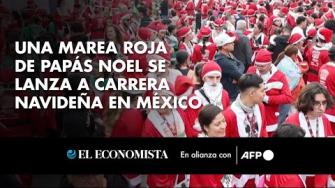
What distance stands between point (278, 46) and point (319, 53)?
26cm

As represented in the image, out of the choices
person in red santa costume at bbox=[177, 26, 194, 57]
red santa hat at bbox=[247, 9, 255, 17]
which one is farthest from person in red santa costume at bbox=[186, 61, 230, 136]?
red santa hat at bbox=[247, 9, 255, 17]

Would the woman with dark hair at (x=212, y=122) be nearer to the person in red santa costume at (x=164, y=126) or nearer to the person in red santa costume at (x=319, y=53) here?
the person in red santa costume at (x=164, y=126)

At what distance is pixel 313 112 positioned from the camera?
2.72 metres

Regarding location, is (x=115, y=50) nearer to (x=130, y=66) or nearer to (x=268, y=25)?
(x=130, y=66)

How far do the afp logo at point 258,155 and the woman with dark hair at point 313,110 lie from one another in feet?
1.02

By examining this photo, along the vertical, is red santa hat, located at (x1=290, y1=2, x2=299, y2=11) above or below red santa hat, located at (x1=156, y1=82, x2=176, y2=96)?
above

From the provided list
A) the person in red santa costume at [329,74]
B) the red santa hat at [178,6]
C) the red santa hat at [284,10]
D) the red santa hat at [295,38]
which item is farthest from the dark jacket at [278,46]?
the red santa hat at [284,10]

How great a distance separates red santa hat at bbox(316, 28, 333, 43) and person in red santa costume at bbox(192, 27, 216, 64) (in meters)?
0.67

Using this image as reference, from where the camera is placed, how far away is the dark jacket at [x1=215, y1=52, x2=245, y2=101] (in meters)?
3.21

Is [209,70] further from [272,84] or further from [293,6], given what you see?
[293,6]

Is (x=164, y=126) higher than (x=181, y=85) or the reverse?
the reverse

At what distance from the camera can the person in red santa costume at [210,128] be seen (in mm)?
2539

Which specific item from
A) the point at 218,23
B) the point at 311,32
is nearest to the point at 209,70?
the point at 311,32

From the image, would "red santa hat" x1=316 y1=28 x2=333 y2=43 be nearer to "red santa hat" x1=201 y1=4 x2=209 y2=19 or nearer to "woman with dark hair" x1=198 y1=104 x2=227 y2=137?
"red santa hat" x1=201 y1=4 x2=209 y2=19
